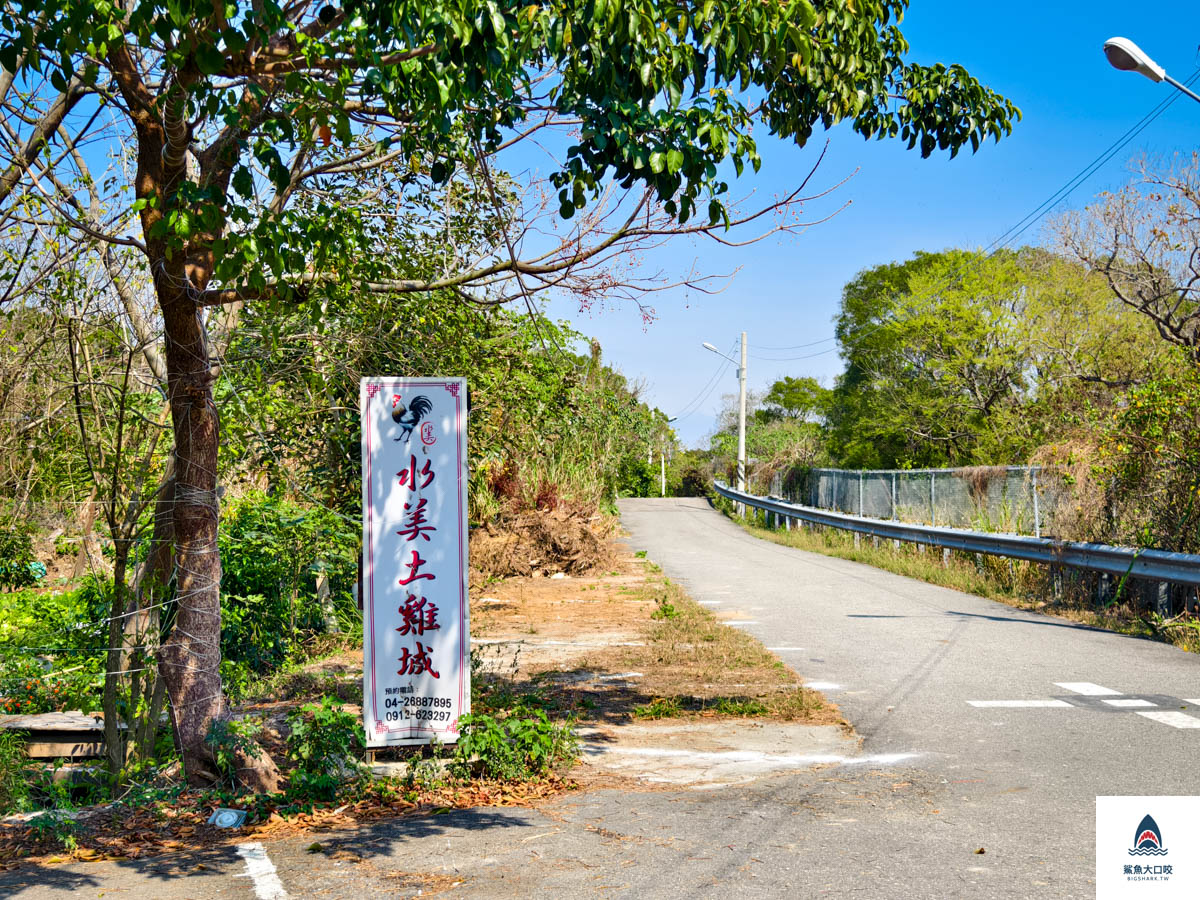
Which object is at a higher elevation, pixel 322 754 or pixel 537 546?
pixel 537 546

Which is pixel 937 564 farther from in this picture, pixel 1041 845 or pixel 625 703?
pixel 1041 845

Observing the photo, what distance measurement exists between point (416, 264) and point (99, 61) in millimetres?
3379

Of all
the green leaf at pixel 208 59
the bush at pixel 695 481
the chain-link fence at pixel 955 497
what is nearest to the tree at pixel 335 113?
the green leaf at pixel 208 59

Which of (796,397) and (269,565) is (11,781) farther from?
(796,397)

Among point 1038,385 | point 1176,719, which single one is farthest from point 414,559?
point 1038,385

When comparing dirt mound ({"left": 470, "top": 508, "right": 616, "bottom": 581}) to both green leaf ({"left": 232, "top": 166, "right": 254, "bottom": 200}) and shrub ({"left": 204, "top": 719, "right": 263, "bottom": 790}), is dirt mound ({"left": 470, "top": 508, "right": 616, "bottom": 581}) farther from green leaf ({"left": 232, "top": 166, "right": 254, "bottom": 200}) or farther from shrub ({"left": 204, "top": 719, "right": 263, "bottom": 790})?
green leaf ({"left": 232, "top": 166, "right": 254, "bottom": 200})

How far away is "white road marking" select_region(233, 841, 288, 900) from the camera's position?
4.45 meters

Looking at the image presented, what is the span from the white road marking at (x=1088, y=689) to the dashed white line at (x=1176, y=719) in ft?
2.17

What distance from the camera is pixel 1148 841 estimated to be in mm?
4465

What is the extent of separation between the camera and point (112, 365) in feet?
→ 21.8

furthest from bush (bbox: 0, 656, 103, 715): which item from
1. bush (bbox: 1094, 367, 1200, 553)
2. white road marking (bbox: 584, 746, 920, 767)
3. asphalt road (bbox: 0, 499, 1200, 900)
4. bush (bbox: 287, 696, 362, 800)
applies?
bush (bbox: 1094, 367, 1200, 553)

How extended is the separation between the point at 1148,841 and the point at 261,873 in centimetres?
409

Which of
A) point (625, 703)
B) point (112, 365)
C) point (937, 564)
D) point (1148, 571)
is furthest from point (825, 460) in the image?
point (112, 365)

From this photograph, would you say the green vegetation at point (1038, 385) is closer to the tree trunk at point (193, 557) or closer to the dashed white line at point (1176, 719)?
the dashed white line at point (1176, 719)
